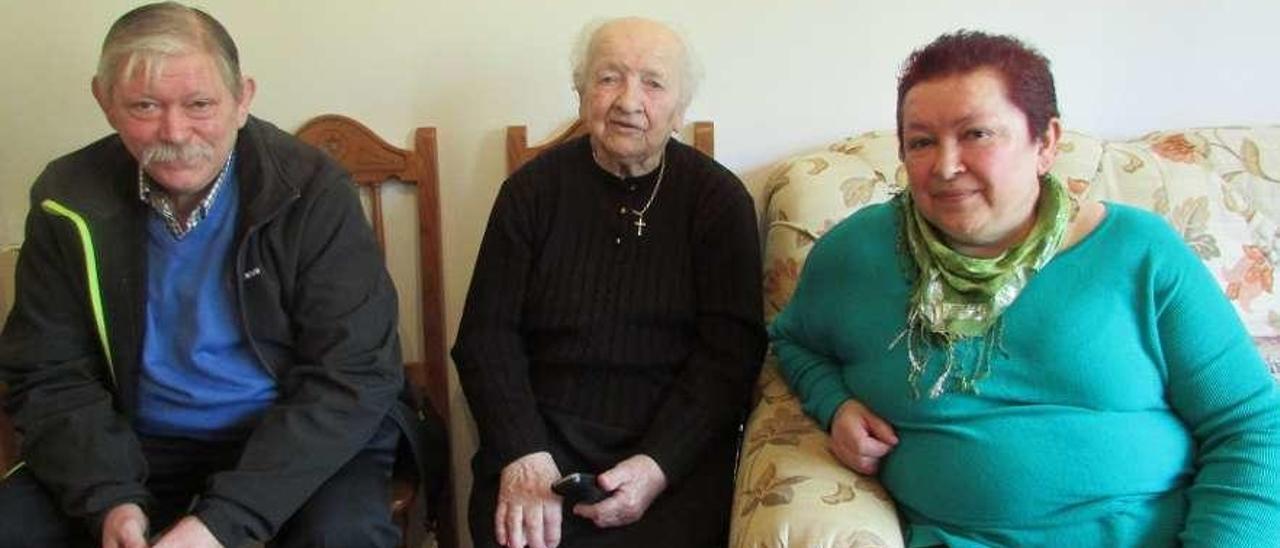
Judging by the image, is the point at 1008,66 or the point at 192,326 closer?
the point at 1008,66

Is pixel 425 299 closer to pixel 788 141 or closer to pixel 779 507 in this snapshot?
pixel 788 141

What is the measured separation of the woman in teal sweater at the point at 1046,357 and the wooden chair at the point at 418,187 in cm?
100

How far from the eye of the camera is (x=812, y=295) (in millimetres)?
1373

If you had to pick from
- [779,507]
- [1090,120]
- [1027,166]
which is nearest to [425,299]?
[779,507]

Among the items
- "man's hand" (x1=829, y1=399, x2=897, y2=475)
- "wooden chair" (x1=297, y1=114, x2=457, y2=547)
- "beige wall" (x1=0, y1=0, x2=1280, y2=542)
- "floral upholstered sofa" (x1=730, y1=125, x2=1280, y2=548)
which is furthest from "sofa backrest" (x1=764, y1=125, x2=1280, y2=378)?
"wooden chair" (x1=297, y1=114, x2=457, y2=547)

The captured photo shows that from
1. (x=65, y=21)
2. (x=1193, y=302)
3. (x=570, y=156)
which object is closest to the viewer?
(x=1193, y=302)

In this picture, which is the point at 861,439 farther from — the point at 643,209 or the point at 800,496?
the point at 643,209

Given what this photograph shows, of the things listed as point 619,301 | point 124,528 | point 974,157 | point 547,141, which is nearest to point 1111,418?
point 974,157

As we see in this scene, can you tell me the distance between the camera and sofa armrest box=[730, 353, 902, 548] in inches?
44.4

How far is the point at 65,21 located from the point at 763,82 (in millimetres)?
1337

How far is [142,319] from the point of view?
1.39 meters

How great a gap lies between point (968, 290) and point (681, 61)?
0.63 meters

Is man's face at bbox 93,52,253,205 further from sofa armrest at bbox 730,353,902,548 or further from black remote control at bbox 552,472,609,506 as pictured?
sofa armrest at bbox 730,353,902,548

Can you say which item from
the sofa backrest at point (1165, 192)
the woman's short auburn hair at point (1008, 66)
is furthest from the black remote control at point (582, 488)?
the woman's short auburn hair at point (1008, 66)
